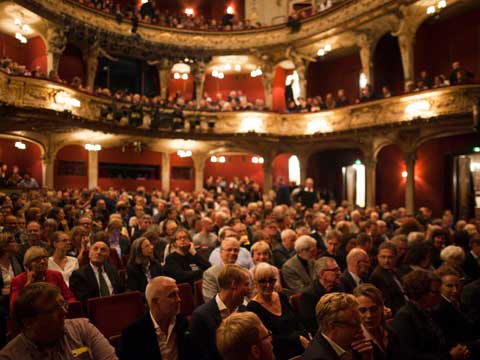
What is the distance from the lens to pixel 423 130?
14.0 meters

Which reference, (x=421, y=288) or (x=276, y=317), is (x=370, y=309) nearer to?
(x=421, y=288)

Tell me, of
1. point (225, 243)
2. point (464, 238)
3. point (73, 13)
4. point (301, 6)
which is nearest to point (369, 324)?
point (225, 243)

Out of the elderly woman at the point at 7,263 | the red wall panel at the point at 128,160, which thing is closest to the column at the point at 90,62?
the red wall panel at the point at 128,160

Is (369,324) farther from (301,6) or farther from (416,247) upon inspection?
(301,6)

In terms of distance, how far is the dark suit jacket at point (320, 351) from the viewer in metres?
2.27

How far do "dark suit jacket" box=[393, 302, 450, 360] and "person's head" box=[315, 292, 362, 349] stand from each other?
0.73 meters

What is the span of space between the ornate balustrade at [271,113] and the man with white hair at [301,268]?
6.72 m

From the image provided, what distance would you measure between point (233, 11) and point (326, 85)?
697 cm

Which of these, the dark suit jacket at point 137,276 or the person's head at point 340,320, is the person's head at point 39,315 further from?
the dark suit jacket at point 137,276

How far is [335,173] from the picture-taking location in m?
20.1

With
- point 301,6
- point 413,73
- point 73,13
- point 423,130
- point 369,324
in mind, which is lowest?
point 369,324

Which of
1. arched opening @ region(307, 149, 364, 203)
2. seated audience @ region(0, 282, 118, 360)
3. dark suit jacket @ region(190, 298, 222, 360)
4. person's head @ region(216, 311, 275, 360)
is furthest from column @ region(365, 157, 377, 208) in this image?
seated audience @ region(0, 282, 118, 360)

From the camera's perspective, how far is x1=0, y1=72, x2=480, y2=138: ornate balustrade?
12117 millimetres

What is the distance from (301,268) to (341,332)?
232 centimetres
